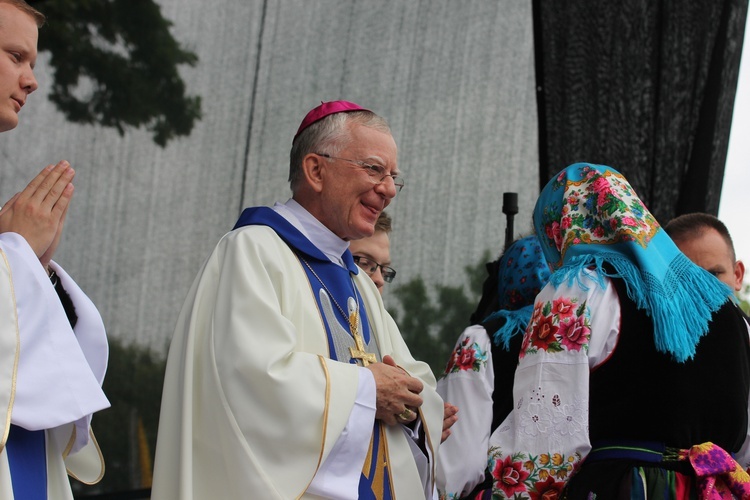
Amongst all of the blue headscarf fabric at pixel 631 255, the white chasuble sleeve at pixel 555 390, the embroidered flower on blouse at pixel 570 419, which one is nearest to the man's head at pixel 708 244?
the blue headscarf fabric at pixel 631 255

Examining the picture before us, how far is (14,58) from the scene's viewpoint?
7.78 ft

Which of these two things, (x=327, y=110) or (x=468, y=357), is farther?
(x=468, y=357)

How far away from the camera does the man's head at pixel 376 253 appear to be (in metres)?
4.17

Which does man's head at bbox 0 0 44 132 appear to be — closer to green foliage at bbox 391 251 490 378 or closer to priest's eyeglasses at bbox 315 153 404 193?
priest's eyeglasses at bbox 315 153 404 193

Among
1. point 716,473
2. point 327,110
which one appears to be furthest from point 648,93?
point 716,473

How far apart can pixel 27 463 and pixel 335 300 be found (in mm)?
1148

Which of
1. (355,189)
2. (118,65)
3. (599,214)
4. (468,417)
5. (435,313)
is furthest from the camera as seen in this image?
(435,313)

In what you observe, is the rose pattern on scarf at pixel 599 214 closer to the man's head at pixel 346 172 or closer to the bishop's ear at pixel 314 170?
the man's head at pixel 346 172

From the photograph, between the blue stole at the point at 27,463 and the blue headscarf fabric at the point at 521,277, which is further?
the blue headscarf fabric at the point at 521,277

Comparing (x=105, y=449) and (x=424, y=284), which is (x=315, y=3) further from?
(x=105, y=449)

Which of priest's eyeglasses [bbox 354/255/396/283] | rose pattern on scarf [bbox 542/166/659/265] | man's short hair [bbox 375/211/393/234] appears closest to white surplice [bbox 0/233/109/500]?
rose pattern on scarf [bbox 542/166/659/265]

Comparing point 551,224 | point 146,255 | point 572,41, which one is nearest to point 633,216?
point 551,224

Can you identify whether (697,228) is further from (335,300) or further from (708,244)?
(335,300)

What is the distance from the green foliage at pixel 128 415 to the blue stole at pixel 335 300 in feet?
8.64
